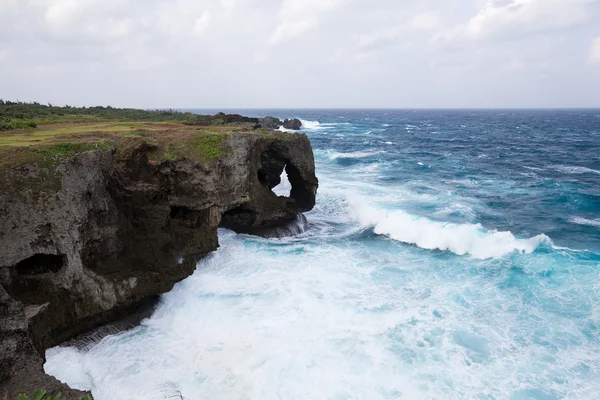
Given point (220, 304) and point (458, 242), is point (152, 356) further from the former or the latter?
point (458, 242)

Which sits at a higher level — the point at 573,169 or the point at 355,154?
the point at 355,154

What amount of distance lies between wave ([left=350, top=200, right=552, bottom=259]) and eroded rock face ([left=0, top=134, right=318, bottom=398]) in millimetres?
7860

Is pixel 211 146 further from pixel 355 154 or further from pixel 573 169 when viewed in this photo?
pixel 573 169

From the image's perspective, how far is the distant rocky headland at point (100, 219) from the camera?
39.3 ft

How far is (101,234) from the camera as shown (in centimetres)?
1536

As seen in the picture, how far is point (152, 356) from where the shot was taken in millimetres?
13602

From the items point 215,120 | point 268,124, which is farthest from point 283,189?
point 268,124

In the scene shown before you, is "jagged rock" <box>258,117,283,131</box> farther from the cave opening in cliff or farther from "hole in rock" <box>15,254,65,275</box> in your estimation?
"hole in rock" <box>15,254,65,275</box>

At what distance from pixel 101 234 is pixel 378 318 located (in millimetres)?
11031

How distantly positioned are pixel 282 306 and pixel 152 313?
5.26 meters

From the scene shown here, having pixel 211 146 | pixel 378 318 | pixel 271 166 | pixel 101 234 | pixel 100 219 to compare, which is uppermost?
pixel 211 146

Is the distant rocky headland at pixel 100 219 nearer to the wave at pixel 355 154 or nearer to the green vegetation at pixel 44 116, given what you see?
the green vegetation at pixel 44 116

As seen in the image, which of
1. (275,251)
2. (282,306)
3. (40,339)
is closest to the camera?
(40,339)

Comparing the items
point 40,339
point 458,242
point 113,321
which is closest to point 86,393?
point 40,339
